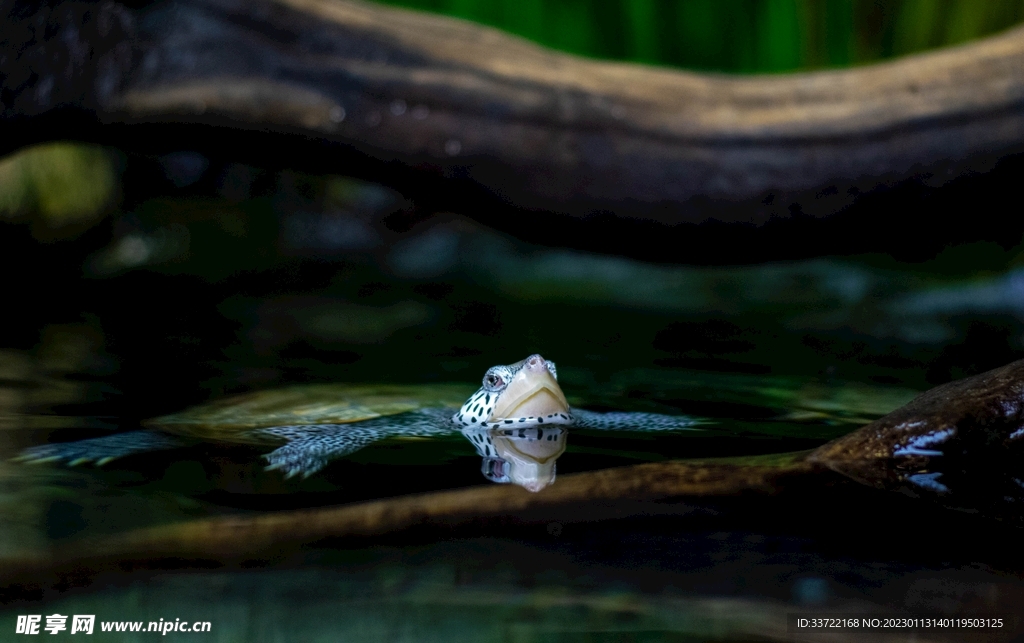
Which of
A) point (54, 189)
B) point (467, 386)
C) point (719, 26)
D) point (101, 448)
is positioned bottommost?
point (101, 448)

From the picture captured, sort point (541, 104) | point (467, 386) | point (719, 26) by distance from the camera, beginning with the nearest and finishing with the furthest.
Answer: point (467, 386), point (541, 104), point (719, 26)

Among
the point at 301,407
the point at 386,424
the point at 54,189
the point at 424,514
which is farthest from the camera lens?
the point at 54,189

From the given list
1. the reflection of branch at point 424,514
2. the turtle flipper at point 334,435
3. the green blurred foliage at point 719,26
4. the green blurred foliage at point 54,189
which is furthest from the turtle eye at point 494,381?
the green blurred foliage at point 54,189

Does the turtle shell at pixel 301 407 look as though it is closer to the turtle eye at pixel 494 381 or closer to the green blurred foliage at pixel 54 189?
the turtle eye at pixel 494 381

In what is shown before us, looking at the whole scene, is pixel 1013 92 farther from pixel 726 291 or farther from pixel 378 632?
pixel 378 632

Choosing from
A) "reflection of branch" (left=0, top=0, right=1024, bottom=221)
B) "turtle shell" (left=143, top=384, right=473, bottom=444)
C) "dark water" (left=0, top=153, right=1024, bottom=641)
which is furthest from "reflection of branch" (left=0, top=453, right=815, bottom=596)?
"reflection of branch" (left=0, top=0, right=1024, bottom=221)

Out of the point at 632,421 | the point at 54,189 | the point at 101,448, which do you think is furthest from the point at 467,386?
the point at 54,189

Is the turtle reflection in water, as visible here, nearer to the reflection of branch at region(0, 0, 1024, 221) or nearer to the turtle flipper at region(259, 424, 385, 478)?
the turtle flipper at region(259, 424, 385, 478)

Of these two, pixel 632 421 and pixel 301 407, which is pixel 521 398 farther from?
pixel 301 407
